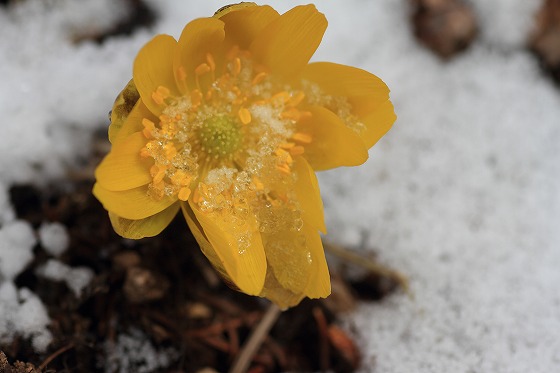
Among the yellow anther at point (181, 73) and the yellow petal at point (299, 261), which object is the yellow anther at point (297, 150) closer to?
the yellow petal at point (299, 261)

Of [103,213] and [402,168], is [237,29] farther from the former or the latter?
[402,168]

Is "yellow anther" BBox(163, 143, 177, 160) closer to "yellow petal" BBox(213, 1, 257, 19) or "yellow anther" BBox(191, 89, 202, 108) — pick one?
"yellow anther" BBox(191, 89, 202, 108)

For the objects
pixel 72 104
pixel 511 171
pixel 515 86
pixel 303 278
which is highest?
pixel 72 104

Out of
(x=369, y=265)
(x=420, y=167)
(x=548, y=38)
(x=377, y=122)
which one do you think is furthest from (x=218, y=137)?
(x=548, y=38)

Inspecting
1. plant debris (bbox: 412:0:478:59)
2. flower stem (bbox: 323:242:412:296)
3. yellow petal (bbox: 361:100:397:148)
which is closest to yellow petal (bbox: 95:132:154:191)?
yellow petal (bbox: 361:100:397:148)

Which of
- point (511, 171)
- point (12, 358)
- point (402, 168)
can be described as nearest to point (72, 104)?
point (12, 358)

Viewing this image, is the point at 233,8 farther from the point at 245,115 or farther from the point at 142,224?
the point at 142,224

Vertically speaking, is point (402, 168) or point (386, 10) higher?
point (386, 10)

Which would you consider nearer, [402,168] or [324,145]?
[324,145]
